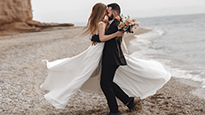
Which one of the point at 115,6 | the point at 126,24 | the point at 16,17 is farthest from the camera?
the point at 16,17

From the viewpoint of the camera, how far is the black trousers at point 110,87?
11.1 ft

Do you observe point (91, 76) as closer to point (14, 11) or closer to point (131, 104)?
point (131, 104)

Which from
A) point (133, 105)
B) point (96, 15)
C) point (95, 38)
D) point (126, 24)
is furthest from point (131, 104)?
point (96, 15)

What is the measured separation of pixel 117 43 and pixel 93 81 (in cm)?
91

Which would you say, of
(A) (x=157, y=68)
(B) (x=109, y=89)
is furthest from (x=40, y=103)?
(A) (x=157, y=68)

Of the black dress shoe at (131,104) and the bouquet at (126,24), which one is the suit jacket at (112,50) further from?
the black dress shoe at (131,104)

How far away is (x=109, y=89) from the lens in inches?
137

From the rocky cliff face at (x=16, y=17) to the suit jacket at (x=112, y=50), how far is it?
2114 cm

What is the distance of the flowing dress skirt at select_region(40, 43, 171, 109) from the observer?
345 cm

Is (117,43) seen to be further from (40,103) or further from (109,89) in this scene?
(40,103)

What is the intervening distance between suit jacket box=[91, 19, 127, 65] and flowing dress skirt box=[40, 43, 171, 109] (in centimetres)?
11

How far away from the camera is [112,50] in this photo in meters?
3.33

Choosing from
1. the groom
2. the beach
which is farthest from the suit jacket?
the beach

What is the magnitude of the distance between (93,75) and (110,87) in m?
0.40
